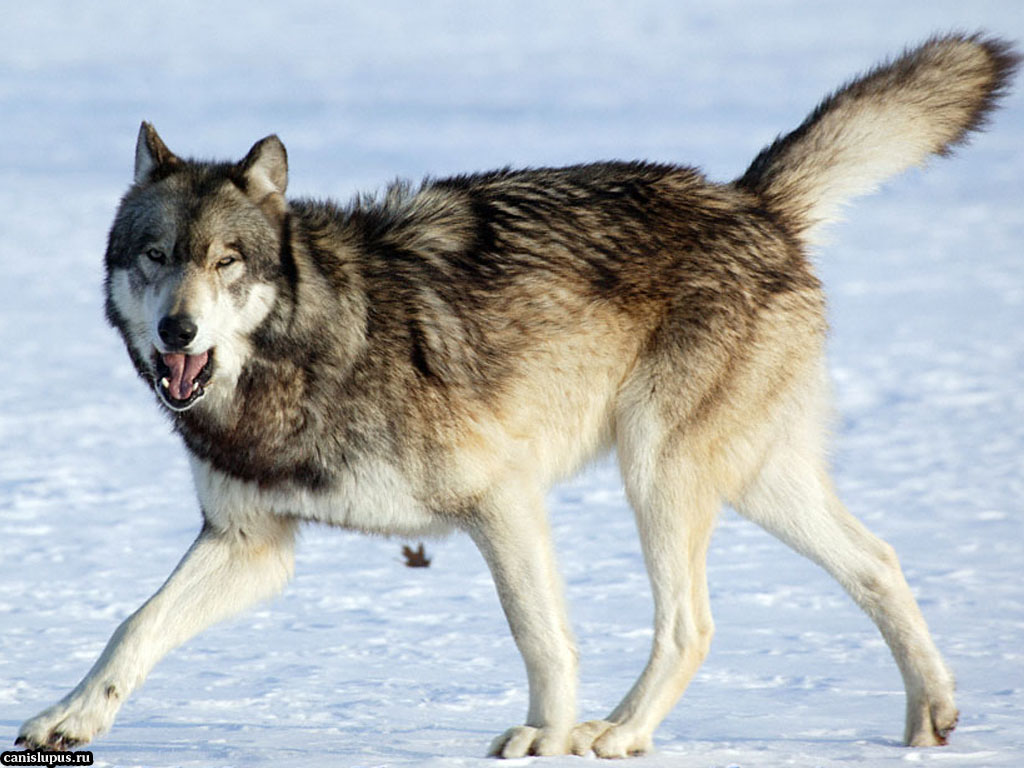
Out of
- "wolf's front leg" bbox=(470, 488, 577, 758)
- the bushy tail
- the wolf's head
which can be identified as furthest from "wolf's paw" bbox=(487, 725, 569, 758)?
the bushy tail

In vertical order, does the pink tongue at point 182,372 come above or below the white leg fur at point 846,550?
above

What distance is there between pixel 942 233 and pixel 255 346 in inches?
498

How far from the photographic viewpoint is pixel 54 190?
17.4m

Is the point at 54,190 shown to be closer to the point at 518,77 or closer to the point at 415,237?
the point at 518,77

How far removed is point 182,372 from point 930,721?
2.48 metres

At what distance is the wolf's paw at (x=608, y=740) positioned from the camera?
13.5 feet

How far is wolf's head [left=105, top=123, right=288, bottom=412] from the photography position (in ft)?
12.5

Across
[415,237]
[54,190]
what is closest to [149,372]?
[415,237]

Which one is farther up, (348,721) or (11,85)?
(348,721)

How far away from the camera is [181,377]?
153 inches

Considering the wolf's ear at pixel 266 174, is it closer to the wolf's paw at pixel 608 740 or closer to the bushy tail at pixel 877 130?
the bushy tail at pixel 877 130

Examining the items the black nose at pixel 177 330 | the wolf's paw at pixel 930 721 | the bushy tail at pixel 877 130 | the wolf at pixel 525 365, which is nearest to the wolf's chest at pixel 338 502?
the wolf at pixel 525 365

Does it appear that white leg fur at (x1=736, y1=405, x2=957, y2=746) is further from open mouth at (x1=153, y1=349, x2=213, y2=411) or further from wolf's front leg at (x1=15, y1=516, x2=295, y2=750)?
open mouth at (x1=153, y1=349, x2=213, y2=411)

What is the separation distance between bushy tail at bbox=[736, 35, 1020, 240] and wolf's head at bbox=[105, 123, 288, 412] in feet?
5.67
